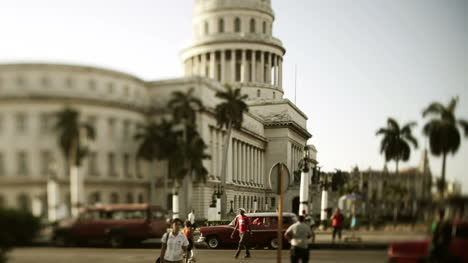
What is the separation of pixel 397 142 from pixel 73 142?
3381mm

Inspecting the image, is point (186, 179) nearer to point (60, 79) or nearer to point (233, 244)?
point (60, 79)

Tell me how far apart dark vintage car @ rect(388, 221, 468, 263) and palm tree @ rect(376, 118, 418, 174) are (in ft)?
2.61

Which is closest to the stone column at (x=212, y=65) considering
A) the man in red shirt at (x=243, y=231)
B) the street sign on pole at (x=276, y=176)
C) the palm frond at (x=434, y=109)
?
the street sign on pole at (x=276, y=176)

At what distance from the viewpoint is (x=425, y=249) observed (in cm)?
567

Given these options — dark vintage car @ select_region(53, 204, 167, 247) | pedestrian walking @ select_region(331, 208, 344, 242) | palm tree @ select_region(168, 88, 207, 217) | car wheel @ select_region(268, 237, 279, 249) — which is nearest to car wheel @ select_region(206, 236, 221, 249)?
car wheel @ select_region(268, 237, 279, 249)

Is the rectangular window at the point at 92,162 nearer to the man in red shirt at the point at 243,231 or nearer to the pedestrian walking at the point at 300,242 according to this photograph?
the pedestrian walking at the point at 300,242

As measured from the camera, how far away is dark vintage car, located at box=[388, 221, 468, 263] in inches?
211

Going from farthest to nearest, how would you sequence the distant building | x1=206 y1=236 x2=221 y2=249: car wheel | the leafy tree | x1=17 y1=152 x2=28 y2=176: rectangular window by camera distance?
x1=206 y1=236 x2=221 y2=249: car wheel < the distant building < the leafy tree < x1=17 y1=152 x2=28 y2=176: rectangular window

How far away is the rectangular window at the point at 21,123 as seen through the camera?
5051 mm

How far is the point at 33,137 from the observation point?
5.02 metres

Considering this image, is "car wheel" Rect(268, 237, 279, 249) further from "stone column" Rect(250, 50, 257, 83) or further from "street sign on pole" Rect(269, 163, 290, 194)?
"street sign on pole" Rect(269, 163, 290, 194)

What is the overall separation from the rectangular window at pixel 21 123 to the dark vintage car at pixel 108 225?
934 mm

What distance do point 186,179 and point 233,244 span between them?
→ 22.4 meters

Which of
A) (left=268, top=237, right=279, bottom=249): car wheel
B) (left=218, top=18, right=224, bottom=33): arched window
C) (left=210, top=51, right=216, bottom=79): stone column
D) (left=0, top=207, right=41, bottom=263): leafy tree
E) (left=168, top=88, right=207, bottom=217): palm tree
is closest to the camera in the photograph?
(left=0, top=207, right=41, bottom=263): leafy tree
